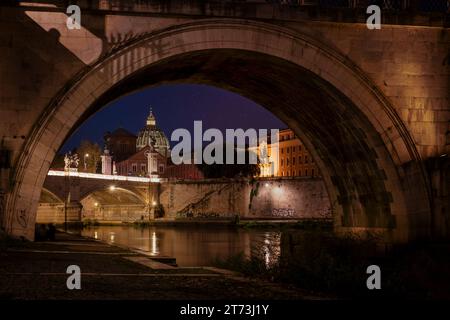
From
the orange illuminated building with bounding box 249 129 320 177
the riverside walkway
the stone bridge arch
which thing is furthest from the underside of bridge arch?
the riverside walkway

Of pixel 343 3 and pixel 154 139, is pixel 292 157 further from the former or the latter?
pixel 343 3

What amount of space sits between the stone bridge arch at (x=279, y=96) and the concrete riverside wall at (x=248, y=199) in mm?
63565

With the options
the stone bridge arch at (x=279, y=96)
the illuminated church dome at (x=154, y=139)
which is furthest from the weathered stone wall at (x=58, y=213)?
the illuminated church dome at (x=154, y=139)

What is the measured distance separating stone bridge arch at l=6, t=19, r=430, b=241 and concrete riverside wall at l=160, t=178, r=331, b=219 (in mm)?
63565

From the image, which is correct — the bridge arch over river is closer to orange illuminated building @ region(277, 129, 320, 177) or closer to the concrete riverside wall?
the concrete riverside wall

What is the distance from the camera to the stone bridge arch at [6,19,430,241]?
16828 mm

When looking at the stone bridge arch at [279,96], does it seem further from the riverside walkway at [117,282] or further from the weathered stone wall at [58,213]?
the weathered stone wall at [58,213]

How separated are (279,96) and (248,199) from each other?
7184cm

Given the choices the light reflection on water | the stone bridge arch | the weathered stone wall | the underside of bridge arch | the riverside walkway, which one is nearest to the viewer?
the riverside walkway

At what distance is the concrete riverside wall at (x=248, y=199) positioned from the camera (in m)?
86.8

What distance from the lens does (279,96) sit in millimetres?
22219

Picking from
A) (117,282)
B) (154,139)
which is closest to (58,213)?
(117,282)

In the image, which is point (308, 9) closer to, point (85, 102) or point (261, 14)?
point (261, 14)
